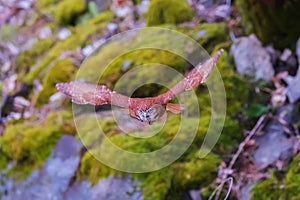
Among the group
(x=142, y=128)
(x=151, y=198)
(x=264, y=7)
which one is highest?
(x=264, y=7)

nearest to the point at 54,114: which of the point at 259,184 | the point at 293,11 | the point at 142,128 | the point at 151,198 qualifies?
the point at 142,128

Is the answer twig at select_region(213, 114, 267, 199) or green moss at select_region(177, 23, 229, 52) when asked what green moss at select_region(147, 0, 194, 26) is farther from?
twig at select_region(213, 114, 267, 199)

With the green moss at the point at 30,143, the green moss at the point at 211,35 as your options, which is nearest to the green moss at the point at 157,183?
the green moss at the point at 30,143

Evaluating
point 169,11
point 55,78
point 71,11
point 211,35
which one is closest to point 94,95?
point 211,35

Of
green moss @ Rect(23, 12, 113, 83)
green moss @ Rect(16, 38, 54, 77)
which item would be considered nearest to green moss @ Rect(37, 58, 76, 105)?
green moss @ Rect(23, 12, 113, 83)

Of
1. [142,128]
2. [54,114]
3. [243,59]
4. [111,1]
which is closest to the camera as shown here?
[142,128]

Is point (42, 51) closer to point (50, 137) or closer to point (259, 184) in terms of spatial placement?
point (50, 137)

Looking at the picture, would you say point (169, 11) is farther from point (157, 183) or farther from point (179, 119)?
point (157, 183)

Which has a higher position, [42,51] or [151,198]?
[42,51]
